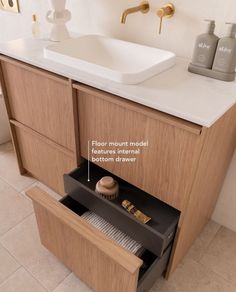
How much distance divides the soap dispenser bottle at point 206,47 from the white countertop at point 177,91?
52 millimetres

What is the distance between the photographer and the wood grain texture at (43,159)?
136cm

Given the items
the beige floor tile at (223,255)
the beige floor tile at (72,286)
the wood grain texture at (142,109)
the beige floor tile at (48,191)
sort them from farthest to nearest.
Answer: the beige floor tile at (48,191) < the beige floor tile at (223,255) < the beige floor tile at (72,286) < the wood grain texture at (142,109)

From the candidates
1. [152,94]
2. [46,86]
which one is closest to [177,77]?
[152,94]

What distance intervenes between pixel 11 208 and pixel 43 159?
1.12 ft

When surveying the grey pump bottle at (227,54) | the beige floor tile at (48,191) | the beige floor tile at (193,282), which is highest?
the grey pump bottle at (227,54)

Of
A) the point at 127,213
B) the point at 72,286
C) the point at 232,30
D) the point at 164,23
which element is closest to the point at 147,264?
the point at 127,213

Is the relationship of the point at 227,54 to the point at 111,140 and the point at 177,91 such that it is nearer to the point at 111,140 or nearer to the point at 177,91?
the point at 177,91

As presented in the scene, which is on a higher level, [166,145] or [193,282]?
[166,145]

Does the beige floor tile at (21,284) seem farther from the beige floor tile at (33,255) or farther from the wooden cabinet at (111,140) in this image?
the wooden cabinet at (111,140)

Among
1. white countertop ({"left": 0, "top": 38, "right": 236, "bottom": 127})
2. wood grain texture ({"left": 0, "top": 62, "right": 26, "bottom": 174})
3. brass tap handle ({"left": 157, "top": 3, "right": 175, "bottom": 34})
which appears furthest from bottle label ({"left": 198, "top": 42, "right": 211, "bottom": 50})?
wood grain texture ({"left": 0, "top": 62, "right": 26, "bottom": 174})

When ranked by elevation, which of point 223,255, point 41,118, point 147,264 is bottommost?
point 223,255

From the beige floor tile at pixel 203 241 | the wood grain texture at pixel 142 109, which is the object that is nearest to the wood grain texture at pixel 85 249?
the wood grain texture at pixel 142 109

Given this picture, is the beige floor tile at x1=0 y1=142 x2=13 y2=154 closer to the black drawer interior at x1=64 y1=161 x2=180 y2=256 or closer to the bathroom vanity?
the bathroom vanity

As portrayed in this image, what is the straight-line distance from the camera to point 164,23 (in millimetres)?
1183
